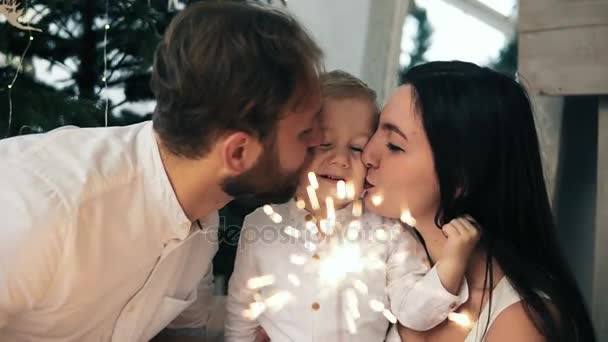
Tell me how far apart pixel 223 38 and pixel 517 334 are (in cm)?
73

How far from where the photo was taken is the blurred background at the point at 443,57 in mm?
1449

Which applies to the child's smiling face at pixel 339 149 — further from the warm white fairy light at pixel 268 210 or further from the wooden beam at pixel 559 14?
the wooden beam at pixel 559 14

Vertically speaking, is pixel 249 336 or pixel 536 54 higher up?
pixel 536 54

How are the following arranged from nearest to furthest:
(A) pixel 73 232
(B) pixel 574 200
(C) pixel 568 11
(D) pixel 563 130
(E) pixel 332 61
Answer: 1. (A) pixel 73 232
2. (C) pixel 568 11
3. (D) pixel 563 130
4. (B) pixel 574 200
5. (E) pixel 332 61

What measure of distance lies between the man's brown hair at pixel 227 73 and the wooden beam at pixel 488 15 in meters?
0.88

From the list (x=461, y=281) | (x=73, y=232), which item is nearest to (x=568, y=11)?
(x=461, y=281)

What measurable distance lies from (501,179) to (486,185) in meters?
0.03

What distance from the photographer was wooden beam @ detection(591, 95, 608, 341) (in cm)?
144

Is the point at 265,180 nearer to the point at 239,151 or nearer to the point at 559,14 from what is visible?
the point at 239,151

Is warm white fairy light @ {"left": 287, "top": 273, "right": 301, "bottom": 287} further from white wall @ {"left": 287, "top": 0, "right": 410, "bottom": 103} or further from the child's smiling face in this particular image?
white wall @ {"left": 287, "top": 0, "right": 410, "bottom": 103}

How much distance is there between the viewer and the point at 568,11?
144 centimetres

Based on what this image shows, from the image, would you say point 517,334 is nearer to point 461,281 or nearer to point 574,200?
point 461,281

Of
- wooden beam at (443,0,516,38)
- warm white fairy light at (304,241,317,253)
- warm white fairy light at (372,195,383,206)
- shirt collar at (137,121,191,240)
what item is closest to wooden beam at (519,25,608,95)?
wooden beam at (443,0,516,38)

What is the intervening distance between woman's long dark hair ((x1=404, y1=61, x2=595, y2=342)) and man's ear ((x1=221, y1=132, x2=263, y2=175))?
310 mm
